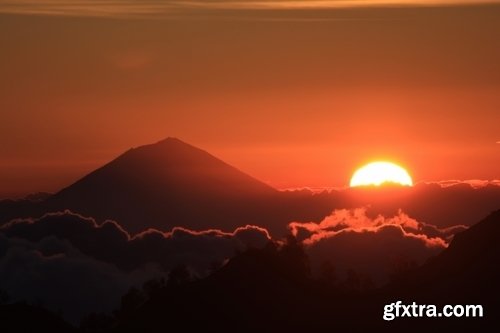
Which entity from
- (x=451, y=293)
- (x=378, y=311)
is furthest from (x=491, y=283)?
(x=378, y=311)

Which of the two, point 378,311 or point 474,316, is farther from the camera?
point 378,311

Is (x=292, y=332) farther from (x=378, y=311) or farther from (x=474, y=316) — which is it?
(x=474, y=316)

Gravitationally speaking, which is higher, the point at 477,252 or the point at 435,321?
the point at 477,252

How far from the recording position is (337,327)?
198m

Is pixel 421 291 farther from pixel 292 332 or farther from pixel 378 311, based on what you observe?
pixel 292 332

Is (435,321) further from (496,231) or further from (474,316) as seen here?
(496,231)

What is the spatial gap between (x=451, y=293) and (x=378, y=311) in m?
12.3

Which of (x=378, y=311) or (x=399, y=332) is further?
(x=378, y=311)

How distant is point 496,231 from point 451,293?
14709 millimetres

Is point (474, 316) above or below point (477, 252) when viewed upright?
below

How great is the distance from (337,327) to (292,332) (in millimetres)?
6730

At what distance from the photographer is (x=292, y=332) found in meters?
198

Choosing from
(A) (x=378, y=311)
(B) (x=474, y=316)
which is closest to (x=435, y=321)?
(B) (x=474, y=316)

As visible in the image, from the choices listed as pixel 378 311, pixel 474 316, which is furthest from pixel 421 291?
pixel 474 316
